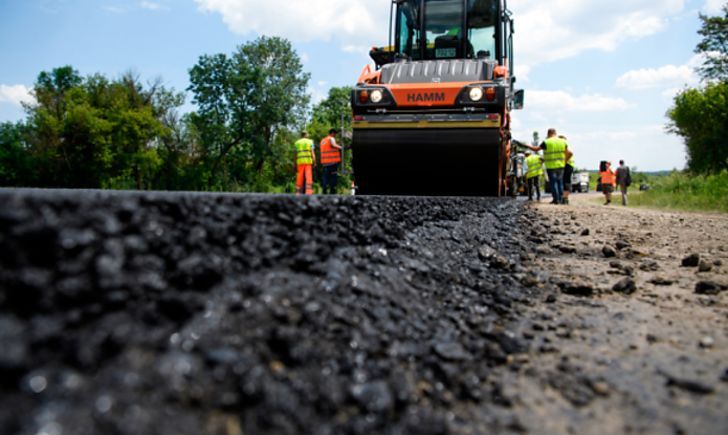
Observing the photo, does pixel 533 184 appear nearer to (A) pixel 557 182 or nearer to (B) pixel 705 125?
(A) pixel 557 182

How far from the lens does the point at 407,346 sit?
155cm

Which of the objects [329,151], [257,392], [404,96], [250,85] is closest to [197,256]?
[257,392]

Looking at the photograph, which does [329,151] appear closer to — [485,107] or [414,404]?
[485,107]

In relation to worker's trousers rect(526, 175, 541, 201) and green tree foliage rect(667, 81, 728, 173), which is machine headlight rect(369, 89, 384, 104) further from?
green tree foliage rect(667, 81, 728, 173)

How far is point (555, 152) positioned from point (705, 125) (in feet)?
106

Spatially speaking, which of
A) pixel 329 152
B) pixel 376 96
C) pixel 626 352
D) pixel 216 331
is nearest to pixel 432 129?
pixel 376 96

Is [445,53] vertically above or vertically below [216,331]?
above

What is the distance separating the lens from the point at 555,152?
451 inches

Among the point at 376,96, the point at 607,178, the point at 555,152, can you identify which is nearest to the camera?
the point at 376,96

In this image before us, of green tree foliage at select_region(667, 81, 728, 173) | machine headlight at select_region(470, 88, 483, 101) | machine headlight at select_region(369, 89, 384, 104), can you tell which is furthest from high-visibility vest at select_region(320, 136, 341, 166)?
green tree foliage at select_region(667, 81, 728, 173)

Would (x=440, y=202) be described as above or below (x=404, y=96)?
below

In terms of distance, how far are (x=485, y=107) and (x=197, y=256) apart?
18.3 feet

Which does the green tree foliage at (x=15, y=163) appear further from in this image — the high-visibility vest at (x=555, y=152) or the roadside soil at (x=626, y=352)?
the roadside soil at (x=626, y=352)

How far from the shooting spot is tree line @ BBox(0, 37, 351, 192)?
36.5 m
